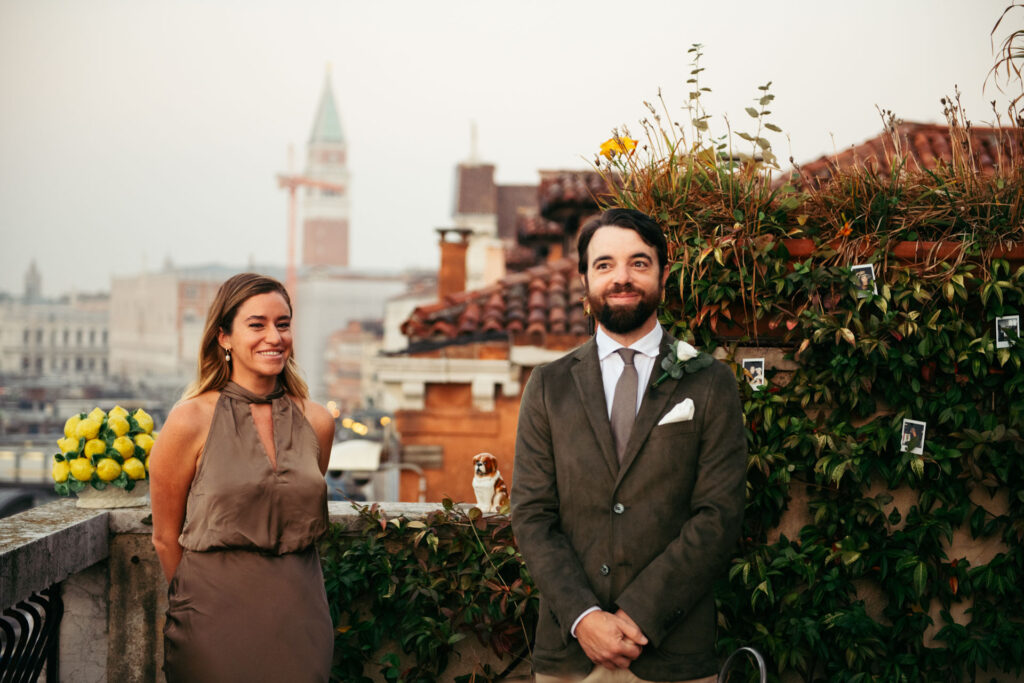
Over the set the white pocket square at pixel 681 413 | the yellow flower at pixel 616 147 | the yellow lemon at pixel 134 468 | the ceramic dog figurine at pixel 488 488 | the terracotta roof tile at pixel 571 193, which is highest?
the terracotta roof tile at pixel 571 193

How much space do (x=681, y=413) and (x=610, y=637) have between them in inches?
22.1

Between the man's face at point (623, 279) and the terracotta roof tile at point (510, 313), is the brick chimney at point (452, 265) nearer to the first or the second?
the terracotta roof tile at point (510, 313)

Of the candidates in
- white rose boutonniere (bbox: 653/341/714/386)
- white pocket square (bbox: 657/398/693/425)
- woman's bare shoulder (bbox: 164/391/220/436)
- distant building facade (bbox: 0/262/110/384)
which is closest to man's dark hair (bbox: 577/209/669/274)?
white rose boutonniere (bbox: 653/341/714/386)

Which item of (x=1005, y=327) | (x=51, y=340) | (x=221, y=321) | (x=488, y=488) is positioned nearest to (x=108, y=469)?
(x=221, y=321)

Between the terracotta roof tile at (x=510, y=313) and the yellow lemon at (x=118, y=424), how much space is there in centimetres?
562

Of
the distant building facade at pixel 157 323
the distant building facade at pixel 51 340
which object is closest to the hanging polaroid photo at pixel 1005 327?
the distant building facade at pixel 157 323

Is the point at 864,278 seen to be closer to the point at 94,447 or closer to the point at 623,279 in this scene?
the point at 623,279

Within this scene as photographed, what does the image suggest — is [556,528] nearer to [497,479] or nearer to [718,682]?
[718,682]

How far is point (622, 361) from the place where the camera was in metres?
2.35

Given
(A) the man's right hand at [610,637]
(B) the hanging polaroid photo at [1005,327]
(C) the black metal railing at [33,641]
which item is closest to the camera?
(A) the man's right hand at [610,637]

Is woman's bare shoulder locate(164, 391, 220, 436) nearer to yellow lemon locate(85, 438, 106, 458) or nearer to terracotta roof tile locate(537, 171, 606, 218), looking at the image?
yellow lemon locate(85, 438, 106, 458)

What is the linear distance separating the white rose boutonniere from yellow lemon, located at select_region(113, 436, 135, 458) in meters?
2.11

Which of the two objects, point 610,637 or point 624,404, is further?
point 624,404

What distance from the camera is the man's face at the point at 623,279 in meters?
2.25
